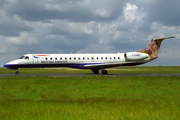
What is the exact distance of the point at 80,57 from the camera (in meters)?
32.8

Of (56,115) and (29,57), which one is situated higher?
(29,57)

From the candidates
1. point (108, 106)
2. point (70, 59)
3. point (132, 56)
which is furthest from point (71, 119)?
point (132, 56)

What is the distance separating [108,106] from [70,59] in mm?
24291

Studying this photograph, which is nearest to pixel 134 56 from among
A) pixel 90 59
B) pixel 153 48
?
pixel 153 48

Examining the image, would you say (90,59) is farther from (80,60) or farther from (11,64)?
(11,64)

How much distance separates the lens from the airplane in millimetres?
31438

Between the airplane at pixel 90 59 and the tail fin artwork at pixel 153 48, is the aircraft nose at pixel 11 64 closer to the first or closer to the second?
the airplane at pixel 90 59

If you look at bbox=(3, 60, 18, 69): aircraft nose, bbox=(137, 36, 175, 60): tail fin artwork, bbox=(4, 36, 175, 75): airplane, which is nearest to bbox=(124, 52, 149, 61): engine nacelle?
bbox=(4, 36, 175, 75): airplane

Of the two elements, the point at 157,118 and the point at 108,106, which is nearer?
the point at 157,118

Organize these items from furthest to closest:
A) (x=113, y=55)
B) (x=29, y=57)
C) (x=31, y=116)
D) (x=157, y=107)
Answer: (x=113, y=55), (x=29, y=57), (x=157, y=107), (x=31, y=116)

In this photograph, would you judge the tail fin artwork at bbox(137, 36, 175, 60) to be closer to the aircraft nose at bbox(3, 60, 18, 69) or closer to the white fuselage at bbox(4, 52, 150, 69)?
the white fuselage at bbox(4, 52, 150, 69)

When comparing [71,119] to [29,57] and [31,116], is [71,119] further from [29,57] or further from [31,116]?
[29,57]

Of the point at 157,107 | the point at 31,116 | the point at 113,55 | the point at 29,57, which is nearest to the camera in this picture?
the point at 31,116

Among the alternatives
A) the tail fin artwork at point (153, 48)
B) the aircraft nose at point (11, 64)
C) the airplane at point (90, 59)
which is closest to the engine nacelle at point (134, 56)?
the airplane at point (90, 59)
